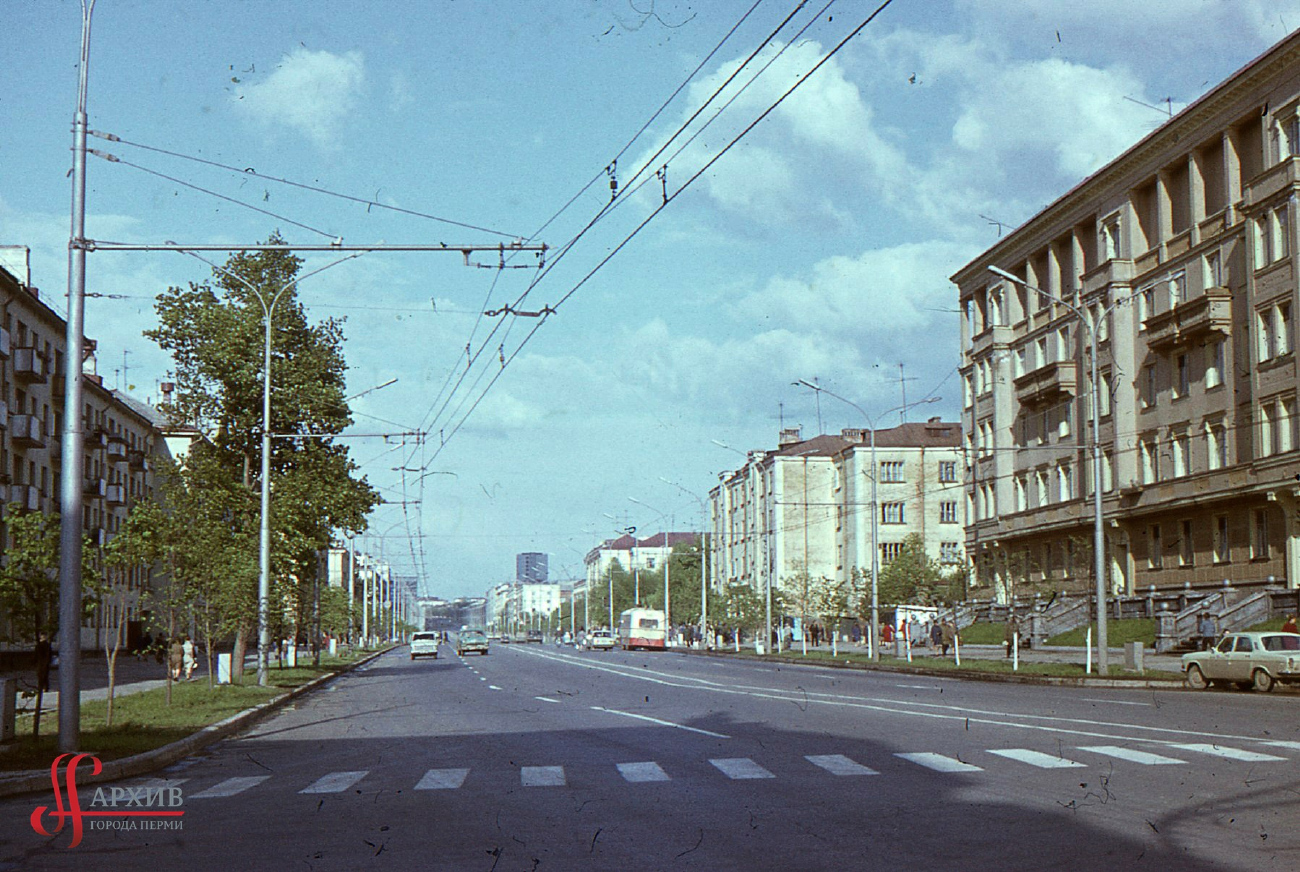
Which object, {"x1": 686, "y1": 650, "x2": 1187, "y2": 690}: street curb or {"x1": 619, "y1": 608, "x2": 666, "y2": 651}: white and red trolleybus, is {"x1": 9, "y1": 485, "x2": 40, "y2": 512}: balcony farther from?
{"x1": 619, "y1": 608, "x2": 666, "y2": 651}: white and red trolleybus

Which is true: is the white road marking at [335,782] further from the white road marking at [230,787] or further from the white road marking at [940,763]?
the white road marking at [940,763]

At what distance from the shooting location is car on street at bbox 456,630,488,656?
89.6 meters

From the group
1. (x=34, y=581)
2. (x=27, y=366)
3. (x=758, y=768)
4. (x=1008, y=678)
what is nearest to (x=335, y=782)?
(x=758, y=768)

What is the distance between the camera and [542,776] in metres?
15.0

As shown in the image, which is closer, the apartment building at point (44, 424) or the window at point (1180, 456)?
the window at point (1180, 456)

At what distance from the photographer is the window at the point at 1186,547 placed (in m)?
55.2

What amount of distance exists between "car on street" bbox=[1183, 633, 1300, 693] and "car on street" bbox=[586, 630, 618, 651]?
72192 mm

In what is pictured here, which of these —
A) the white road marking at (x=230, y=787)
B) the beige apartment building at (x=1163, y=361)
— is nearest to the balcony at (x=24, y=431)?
the beige apartment building at (x=1163, y=361)

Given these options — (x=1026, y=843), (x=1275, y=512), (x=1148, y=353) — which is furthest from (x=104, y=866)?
(x=1148, y=353)

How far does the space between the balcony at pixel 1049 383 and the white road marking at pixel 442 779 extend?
177 feet

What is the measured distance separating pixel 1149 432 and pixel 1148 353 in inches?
126

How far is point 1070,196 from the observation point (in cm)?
6475

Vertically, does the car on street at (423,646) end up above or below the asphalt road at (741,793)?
below

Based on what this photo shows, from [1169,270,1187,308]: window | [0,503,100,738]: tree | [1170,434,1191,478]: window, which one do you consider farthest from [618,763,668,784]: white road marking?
[1170,434,1191,478]: window
